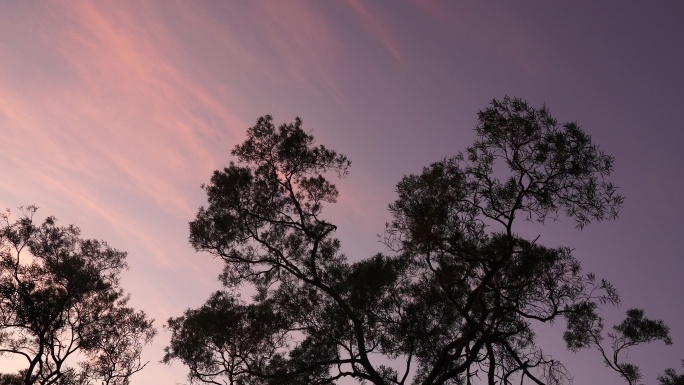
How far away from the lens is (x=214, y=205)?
1894 cm

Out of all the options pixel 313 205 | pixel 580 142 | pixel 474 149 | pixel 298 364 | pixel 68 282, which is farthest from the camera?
pixel 68 282

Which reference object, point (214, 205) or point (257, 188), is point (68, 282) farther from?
point (257, 188)

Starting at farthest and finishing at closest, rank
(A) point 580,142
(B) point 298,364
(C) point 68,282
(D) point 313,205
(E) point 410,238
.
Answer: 1. (C) point 68,282
2. (D) point 313,205
3. (B) point 298,364
4. (E) point 410,238
5. (A) point 580,142

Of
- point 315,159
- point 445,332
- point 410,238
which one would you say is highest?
point 315,159

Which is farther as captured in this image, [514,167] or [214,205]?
[214,205]

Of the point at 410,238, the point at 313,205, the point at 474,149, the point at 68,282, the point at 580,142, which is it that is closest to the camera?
the point at 580,142

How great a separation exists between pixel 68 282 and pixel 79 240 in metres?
2.15

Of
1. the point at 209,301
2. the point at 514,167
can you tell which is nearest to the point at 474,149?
the point at 514,167

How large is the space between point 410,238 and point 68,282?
55.7 feet

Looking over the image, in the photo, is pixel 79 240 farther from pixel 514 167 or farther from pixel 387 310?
pixel 514 167

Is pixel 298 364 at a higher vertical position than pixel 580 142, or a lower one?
lower

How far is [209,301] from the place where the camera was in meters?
19.0

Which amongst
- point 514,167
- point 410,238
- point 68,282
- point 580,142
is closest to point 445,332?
point 410,238

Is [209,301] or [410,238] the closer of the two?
[410,238]
